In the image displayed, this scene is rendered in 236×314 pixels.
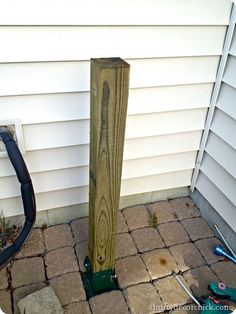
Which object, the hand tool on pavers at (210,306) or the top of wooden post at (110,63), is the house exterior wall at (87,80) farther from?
the hand tool on pavers at (210,306)

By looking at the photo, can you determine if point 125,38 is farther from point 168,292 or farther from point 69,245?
point 168,292

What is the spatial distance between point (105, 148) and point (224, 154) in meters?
1.01

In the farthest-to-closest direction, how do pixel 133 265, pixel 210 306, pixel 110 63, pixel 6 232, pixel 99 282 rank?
pixel 6 232 → pixel 133 265 → pixel 99 282 → pixel 210 306 → pixel 110 63

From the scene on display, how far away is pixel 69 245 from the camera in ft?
6.40

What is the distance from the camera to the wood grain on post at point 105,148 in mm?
1126

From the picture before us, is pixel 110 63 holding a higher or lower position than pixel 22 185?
higher

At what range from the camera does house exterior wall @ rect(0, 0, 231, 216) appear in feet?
4.73

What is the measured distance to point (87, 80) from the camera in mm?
1626

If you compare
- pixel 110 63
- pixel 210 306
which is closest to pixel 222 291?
pixel 210 306

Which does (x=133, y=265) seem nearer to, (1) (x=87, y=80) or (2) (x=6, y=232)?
(2) (x=6, y=232)

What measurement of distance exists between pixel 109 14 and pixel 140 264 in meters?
1.40

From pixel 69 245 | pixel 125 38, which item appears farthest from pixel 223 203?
pixel 125 38

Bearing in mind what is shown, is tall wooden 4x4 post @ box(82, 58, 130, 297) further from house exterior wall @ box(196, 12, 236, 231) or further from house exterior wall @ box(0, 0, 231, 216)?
house exterior wall @ box(196, 12, 236, 231)

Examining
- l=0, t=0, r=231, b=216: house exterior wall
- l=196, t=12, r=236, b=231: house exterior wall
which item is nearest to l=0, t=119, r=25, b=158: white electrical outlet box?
l=0, t=0, r=231, b=216: house exterior wall
